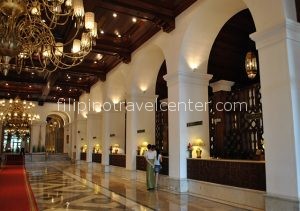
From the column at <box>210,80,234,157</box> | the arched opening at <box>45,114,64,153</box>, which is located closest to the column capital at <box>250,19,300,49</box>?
the column at <box>210,80,234,157</box>

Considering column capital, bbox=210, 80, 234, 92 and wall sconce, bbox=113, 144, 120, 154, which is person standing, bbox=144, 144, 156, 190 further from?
wall sconce, bbox=113, 144, 120, 154

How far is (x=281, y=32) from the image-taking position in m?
5.30

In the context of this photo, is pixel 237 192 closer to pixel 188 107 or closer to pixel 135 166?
pixel 188 107

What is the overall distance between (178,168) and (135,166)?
11.4 ft

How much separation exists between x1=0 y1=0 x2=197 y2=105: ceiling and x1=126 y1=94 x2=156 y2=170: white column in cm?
177

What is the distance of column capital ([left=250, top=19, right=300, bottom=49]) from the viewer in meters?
5.25

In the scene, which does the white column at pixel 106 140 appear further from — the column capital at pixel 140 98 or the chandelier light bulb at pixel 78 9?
the chandelier light bulb at pixel 78 9

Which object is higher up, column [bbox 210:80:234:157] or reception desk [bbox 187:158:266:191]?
column [bbox 210:80:234:157]

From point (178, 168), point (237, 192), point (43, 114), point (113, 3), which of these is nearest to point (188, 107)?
point (178, 168)

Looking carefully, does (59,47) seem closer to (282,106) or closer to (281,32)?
(281,32)

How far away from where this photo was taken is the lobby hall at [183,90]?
17.3 feet

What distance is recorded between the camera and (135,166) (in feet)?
37.9

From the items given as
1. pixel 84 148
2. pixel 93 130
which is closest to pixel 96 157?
pixel 93 130

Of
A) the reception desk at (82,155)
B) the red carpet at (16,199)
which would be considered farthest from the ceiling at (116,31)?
the red carpet at (16,199)
